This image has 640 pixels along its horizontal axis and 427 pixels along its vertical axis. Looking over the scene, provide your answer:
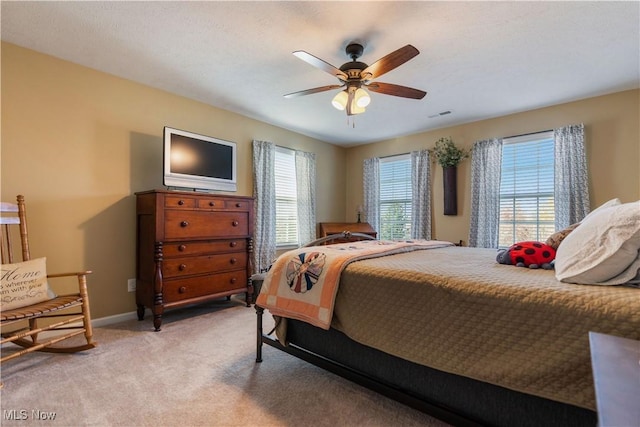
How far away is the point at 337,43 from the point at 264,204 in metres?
2.38

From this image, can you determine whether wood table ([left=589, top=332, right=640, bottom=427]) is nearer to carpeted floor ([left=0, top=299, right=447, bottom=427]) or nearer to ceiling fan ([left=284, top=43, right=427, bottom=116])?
carpeted floor ([left=0, top=299, right=447, bottom=427])

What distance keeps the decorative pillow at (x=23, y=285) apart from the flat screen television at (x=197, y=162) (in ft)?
4.06

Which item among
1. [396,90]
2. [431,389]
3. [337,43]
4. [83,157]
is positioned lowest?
[431,389]

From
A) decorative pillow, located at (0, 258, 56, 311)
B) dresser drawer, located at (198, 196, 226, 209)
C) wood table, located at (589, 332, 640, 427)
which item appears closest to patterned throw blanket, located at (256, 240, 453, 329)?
wood table, located at (589, 332, 640, 427)

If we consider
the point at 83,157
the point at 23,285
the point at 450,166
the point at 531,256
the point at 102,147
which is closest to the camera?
the point at 531,256

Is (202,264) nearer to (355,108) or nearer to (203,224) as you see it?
(203,224)

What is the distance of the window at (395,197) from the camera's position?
506 centimetres

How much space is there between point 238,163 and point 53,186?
1.92 meters

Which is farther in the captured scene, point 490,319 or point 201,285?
point 201,285

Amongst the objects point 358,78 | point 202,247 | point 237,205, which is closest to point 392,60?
point 358,78

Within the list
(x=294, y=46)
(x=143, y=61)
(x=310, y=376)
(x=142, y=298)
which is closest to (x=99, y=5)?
(x=143, y=61)

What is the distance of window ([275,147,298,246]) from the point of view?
4613 mm

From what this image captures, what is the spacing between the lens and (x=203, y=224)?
310 cm

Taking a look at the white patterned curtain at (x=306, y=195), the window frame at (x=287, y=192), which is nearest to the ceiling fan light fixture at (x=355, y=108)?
the window frame at (x=287, y=192)
